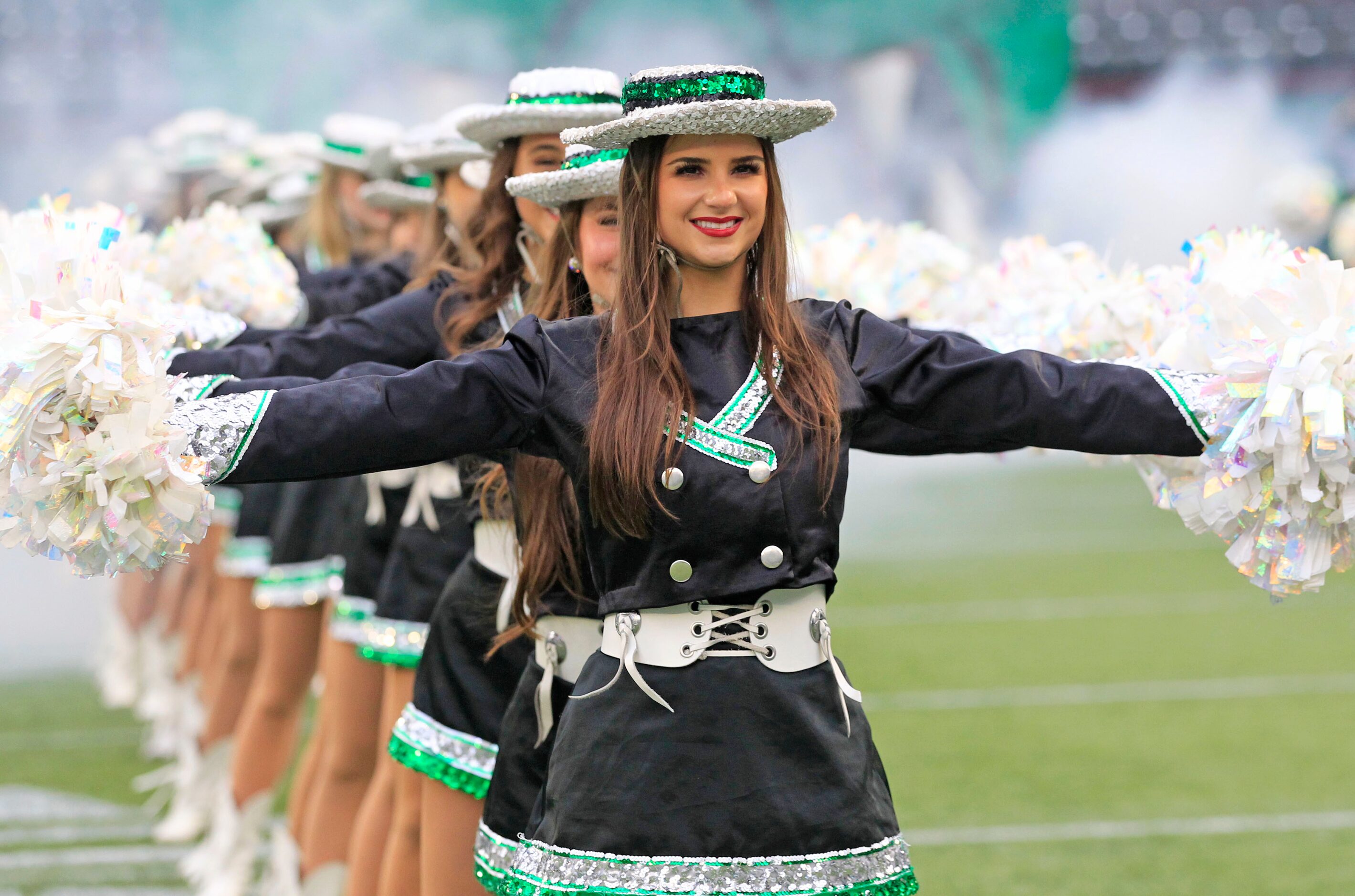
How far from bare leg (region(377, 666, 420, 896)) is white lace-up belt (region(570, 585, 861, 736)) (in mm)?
1092

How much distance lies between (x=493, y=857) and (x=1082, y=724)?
4.00 m

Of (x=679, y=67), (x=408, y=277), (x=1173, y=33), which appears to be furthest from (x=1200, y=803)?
(x=1173, y=33)

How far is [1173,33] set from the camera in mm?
19703

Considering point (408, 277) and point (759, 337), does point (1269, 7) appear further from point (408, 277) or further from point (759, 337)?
point (759, 337)

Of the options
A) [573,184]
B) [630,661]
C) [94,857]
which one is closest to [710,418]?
[630,661]

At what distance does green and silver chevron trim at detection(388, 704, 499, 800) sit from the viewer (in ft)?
9.71

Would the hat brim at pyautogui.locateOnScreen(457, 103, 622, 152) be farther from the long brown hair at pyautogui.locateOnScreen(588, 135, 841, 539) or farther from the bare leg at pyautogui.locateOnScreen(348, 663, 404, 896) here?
the bare leg at pyautogui.locateOnScreen(348, 663, 404, 896)

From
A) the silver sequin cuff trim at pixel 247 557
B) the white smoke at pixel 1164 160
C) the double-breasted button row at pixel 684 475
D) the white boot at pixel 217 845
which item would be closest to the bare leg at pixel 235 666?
the silver sequin cuff trim at pixel 247 557

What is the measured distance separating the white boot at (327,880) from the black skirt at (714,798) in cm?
174

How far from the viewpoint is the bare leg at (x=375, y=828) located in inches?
134

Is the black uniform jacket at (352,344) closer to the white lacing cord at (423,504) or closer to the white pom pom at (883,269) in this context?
the white lacing cord at (423,504)

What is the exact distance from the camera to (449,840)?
2.95m

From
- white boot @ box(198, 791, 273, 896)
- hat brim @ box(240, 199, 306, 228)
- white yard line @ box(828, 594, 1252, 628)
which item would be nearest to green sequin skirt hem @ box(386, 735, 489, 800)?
white boot @ box(198, 791, 273, 896)

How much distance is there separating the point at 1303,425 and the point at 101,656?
6970 millimetres
